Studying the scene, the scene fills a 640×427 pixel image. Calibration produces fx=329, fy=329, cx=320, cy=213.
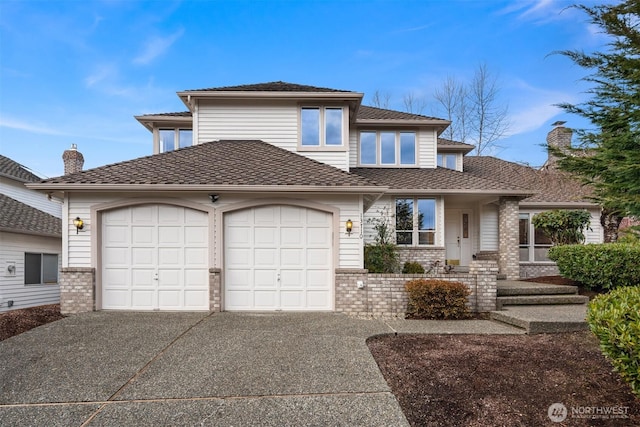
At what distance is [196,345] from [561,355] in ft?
18.2

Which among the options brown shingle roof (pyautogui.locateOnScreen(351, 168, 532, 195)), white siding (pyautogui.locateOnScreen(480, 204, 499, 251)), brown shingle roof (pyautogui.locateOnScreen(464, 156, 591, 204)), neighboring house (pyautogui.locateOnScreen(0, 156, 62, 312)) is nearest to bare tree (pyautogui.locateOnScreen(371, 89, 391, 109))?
brown shingle roof (pyautogui.locateOnScreen(464, 156, 591, 204))

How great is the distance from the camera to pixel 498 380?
400cm

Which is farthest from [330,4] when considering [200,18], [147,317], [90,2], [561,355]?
[561,355]

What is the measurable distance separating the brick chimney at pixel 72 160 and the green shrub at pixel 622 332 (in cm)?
1926

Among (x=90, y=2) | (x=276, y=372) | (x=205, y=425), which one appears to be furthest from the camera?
(x=90, y=2)

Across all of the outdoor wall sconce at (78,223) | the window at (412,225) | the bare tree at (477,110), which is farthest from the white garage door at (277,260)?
the bare tree at (477,110)

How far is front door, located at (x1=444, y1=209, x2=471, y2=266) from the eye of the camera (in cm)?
1290

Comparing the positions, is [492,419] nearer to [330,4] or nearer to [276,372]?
[276,372]

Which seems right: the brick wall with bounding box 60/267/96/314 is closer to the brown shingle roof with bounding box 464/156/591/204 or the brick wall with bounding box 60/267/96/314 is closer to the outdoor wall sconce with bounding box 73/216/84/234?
the outdoor wall sconce with bounding box 73/216/84/234

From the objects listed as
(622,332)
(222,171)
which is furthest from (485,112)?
(622,332)

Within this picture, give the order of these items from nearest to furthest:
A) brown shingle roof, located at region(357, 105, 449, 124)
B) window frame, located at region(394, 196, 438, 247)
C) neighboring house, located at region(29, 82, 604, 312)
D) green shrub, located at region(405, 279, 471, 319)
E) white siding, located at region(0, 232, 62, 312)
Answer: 1. green shrub, located at region(405, 279, 471, 319)
2. neighboring house, located at region(29, 82, 604, 312)
3. window frame, located at region(394, 196, 438, 247)
4. white siding, located at region(0, 232, 62, 312)
5. brown shingle roof, located at region(357, 105, 449, 124)

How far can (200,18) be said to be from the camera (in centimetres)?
1318

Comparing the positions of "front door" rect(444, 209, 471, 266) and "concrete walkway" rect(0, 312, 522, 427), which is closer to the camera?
"concrete walkway" rect(0, 312, 522, 427)

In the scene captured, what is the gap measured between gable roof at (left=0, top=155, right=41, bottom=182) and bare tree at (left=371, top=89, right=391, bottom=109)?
66.9 feet
